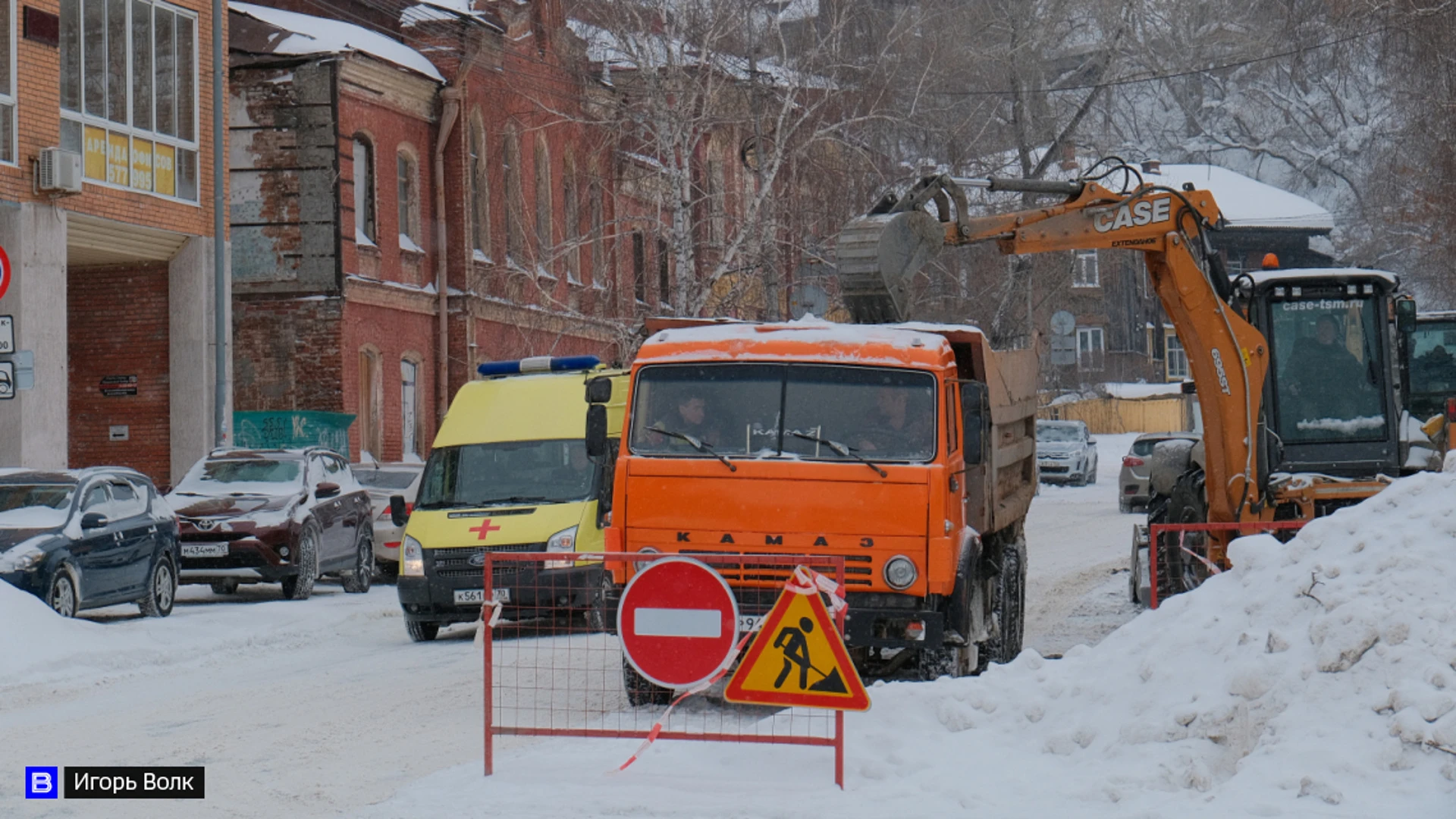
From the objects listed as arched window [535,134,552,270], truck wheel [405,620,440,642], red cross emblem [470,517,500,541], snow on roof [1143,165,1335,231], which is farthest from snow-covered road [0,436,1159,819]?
snow on roof [1143,165,1335,231]

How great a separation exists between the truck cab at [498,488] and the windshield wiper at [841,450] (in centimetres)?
373

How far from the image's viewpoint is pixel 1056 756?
880 cm

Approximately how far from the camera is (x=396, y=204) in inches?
1383

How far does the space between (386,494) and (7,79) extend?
7291mm

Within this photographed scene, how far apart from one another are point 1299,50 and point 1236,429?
1229 centimetres

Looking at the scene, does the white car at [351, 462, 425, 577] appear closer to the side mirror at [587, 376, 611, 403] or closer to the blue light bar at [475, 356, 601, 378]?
the blue light bar at [475, 356, 601, 378]

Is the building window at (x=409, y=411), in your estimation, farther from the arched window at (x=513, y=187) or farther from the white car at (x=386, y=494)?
the white car at (x=386, y=494)

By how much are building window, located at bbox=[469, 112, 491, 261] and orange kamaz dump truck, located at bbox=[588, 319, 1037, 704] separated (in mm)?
25268

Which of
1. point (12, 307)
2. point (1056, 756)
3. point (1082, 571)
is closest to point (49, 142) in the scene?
point (12, 307)

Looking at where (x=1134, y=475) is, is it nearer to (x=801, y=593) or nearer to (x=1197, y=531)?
(x=1197, y=531)

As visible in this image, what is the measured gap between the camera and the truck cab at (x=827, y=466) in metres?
11.1

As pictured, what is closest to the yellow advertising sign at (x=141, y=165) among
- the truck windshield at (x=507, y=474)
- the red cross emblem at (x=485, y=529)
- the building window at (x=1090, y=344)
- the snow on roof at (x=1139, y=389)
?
the truck windshield at (x=507, y=474)

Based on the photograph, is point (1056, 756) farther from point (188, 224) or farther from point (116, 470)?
point (188, 224)

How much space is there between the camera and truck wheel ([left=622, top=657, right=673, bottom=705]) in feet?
35.8
